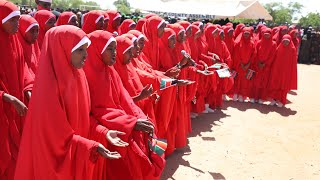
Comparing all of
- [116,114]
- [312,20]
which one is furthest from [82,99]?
[312,20]

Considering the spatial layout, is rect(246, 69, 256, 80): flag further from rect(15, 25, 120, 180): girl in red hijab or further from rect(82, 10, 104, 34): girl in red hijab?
rect(15, 25, 120, 180): girl in red hijab

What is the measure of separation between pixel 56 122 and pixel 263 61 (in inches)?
334

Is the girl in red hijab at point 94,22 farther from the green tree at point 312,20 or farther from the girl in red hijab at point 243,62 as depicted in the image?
the green tree at point 312,20

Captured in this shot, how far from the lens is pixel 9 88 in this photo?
3.53 metres

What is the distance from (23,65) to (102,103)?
105cm

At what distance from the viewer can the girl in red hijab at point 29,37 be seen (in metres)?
3.87

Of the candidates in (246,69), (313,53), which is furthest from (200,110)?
(313,53)

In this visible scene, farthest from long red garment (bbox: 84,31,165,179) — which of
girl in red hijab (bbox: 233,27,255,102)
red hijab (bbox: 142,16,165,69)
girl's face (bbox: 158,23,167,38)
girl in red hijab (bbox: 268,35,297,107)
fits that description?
girl in red hijab (bbox: 268,35,297,107)

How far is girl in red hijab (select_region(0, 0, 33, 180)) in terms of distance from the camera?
3422mm

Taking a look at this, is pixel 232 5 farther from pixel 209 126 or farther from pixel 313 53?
pixel 209 126

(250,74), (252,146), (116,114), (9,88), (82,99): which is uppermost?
(82,99)

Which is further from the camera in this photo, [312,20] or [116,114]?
[312,20]

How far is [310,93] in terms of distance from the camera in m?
12.5

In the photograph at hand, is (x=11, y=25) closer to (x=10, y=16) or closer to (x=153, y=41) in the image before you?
(x=10, y=16)
